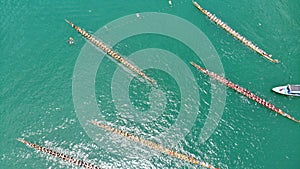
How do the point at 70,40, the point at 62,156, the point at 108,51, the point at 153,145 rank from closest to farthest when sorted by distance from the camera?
the point at 62,156 → the point at 153,145 → the point at 108,51 → the point at 70,40

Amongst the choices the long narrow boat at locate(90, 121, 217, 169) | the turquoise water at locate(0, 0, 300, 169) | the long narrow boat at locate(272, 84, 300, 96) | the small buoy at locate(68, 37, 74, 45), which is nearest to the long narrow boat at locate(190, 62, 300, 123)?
the turquoise water at locate(0, 0, 300, 169)

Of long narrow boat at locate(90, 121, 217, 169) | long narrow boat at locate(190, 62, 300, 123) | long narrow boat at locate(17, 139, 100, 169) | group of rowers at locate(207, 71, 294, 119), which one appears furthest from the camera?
group of rowers at locate(207, 71, 294, 119)

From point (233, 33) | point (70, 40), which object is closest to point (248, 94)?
point (233, 33)

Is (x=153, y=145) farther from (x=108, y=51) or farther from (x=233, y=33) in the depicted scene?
(x=233, y=33)

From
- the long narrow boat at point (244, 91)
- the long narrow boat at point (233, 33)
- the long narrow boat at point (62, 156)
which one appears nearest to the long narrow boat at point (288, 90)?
the long narrow boat at point (244, 91)

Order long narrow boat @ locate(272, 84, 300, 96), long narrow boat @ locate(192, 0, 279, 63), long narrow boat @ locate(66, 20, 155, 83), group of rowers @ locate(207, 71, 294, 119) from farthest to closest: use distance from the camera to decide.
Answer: long narrow boat @ locate(192, 0, 279, 63) → long narrow boat @ locate(66, 20, 155, 83) → long narrow boat @ locate(272, 84, 300, 96) → group of rowers @ locate(207, 71, 294, 119)

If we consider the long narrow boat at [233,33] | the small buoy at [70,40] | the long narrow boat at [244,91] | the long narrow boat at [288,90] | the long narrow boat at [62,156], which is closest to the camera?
the long narrow boat at [62,156]

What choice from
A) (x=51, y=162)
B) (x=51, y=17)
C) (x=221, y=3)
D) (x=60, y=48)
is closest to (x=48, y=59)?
(x=60, y=48)

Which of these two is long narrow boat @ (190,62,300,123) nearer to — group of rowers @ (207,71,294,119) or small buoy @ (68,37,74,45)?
group of rowers @ (207,71,294,119)

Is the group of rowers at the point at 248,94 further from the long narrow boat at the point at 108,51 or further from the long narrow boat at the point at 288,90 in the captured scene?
the long narrow boat at the point at 108,51
